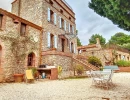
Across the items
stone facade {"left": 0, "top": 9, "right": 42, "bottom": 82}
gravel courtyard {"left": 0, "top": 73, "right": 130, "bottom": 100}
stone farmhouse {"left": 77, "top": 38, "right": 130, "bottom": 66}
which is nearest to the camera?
gravel courtyard {"left": 0, "top": 73, "right": 130, "bottom": 100}

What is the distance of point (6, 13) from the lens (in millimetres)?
10297

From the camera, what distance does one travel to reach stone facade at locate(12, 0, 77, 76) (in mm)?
14398

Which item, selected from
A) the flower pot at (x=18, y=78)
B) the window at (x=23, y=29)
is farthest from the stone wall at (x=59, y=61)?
the flower pot at (x=18, y=78)

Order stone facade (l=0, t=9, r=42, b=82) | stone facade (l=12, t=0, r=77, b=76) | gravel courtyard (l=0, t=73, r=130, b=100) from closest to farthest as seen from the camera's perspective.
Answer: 1. gravel courtyard (l=0, t=73, r=130, b=100)
2. stone facade (l=0, t=9, r=42, b=82)
3. stone facade (l=12, t=0, r=77, b=76)

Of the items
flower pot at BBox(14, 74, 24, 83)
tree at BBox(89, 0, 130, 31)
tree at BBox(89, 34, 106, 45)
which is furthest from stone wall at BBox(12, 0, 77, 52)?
tree at BBox(89, 34, 106, 45)

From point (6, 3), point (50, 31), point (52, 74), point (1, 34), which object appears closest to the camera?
point (1, 34)

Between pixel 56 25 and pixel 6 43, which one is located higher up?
pixel 56 25

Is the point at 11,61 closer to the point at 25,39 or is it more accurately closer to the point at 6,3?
the point at 25,39

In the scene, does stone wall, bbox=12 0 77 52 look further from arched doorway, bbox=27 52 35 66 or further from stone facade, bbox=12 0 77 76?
arched doorway, bbox=27 52 35 66

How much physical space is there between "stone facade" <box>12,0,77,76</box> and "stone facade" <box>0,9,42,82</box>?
6.73 ft

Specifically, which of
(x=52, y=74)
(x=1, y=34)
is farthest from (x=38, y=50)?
(x=1, y=34)

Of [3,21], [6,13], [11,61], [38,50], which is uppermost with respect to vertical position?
[6,13]

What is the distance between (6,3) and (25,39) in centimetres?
1000

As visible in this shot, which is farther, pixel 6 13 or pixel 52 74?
pixel 52 74
